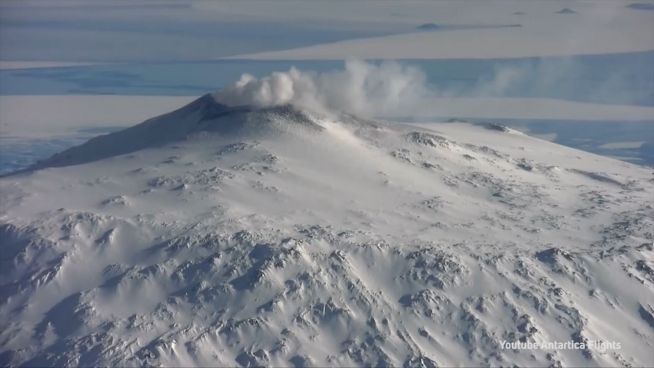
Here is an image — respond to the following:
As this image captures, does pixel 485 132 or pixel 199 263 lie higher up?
pixel 199 263

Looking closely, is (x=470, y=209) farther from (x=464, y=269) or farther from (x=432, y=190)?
(x=464, y=269)

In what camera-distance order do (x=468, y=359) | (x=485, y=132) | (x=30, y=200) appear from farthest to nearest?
(x=485, y=132), (x=30, y=200), (x=468, y=359)

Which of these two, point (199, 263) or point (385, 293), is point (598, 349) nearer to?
point (385, 293)

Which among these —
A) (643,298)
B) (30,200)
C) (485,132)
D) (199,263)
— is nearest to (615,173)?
(485,132)

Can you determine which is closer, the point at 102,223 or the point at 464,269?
the point at 464,269

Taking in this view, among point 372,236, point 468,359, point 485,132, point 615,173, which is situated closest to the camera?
point 468,359

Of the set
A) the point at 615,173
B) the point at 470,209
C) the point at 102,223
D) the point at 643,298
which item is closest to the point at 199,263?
the point at 102,223
